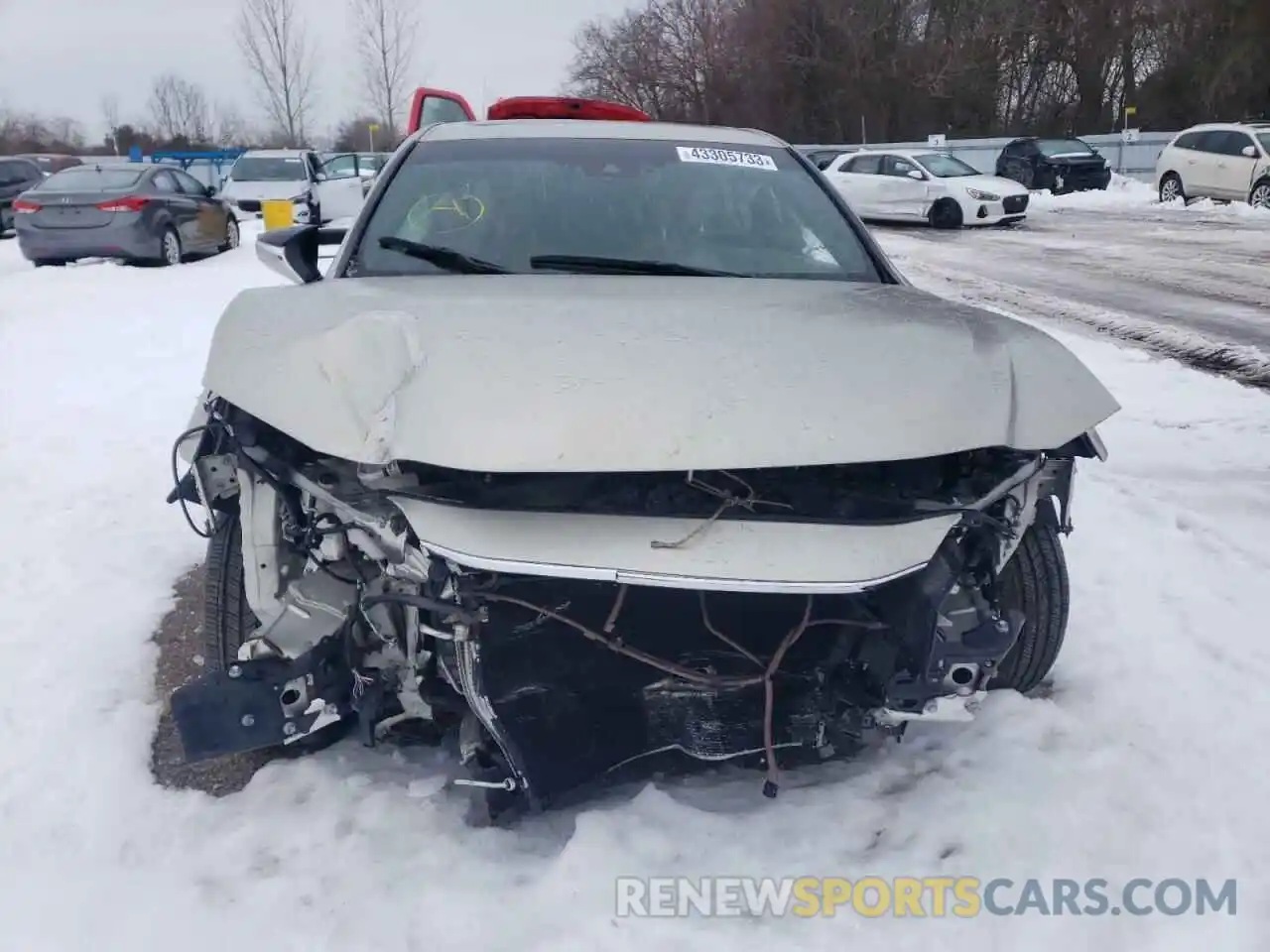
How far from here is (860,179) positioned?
2019cm

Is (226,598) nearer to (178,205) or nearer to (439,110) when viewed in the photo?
(439,110)

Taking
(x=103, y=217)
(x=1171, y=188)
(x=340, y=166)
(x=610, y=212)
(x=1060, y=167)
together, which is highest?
(x=340, y=166)

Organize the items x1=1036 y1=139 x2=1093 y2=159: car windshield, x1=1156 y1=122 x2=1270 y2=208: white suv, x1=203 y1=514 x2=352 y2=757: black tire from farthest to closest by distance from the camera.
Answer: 1. x1=1036 y1=139 x2=1093 y2=159: car windshield
2. x1=1156 y1=122 x2=1270 y2=208: white suv
3. x1=203 y1=514 x2=352 y2=757: black tire

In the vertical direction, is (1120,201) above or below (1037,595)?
above

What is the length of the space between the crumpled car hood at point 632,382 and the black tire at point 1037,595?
0.63 meters

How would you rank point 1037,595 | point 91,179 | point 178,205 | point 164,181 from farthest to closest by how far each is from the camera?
1. point 164,181
2. point 178,205
3. point 91,179
4. point 1037,595

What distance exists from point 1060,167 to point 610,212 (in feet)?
81.0

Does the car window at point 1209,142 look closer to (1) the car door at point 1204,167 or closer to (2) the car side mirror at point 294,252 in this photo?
(1) the car door at point 1204,167

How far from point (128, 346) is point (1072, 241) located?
13270 mm

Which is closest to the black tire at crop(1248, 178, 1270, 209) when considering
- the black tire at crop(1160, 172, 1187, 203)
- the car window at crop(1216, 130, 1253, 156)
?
the car window at crop(1216, 130, 1253, 156)

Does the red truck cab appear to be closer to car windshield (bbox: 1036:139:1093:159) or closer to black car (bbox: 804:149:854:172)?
black car (bbox: 804:149:854:172)

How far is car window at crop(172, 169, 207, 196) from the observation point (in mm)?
14695

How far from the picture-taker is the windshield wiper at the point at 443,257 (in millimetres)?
3072

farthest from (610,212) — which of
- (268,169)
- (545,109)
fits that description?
(268,169)
